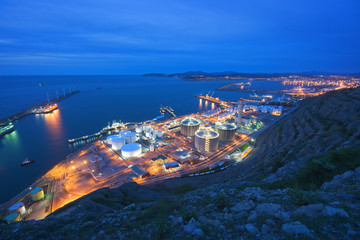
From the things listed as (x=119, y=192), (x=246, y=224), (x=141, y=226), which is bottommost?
(x=119, y=192)

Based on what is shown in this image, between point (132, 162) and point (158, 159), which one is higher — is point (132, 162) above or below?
below

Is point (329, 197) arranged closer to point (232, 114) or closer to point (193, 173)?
point (193, 173)

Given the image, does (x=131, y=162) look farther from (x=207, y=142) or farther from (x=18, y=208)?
(x=207, y=142)

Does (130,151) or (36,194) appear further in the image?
(130,151)

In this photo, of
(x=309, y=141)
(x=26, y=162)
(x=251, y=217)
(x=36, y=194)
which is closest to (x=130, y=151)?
(x=36, y=194)

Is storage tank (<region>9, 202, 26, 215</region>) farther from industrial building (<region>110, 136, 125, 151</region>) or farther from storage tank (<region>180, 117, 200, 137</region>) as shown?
storage tank (<region>180, 117, 200, 137</region>)

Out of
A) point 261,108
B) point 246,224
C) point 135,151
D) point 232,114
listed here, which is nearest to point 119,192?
point 246,224

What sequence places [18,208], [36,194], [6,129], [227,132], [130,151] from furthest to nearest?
[6,129], [227,132], [130,151], [36,194], [18,208]

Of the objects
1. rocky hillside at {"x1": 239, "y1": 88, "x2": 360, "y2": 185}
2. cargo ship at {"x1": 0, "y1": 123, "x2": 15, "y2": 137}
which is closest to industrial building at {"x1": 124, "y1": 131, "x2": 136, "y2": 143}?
rocky hillside at {"x1": 239, "y1": 88, "x2": 360, "y2": 185}

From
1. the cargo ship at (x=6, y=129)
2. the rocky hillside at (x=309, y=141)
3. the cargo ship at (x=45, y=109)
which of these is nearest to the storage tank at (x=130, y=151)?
the rocky hillside at (x=309, y=141)

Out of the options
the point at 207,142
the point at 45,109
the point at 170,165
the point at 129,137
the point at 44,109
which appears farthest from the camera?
the point at 45,109

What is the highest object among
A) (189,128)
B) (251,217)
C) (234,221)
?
(251,217)
